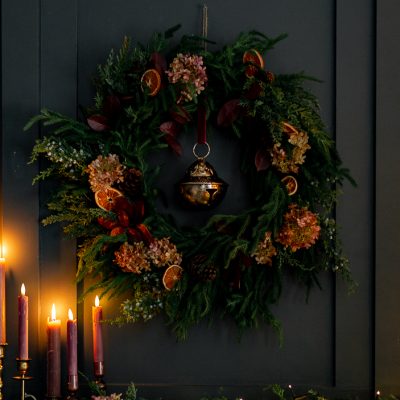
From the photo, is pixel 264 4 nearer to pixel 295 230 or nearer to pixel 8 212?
pixel 295 230

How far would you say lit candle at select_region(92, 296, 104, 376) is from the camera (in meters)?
1.83

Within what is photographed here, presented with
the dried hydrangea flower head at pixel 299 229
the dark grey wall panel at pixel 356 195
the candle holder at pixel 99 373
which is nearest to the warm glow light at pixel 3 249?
the candle holder at pixel 99 373

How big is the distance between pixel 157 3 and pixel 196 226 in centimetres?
73

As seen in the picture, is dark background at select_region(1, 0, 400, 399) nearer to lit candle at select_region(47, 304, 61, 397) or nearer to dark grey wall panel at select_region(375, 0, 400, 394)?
dark grey wall panel at select_region(375, 0, 400, 394)

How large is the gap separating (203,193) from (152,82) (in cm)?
37

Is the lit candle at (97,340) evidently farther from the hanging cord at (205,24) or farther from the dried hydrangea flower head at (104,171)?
the hanging cord at (205,24)

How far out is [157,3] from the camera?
202 cm

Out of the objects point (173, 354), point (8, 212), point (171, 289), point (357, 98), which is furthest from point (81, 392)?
point (357, 98)

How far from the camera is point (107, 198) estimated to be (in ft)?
6.13

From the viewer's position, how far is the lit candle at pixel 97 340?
183 centimetres

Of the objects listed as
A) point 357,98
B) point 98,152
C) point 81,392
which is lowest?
point 81,392

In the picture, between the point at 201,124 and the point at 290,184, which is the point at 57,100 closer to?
the point at 201,124

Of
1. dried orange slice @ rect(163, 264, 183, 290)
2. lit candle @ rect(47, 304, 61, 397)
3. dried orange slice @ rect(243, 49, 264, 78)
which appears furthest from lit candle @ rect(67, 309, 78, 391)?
dried orange slice @ rect(243, 49, 264, 78)

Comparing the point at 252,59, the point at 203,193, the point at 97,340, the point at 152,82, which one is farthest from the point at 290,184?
the point at 97,340
